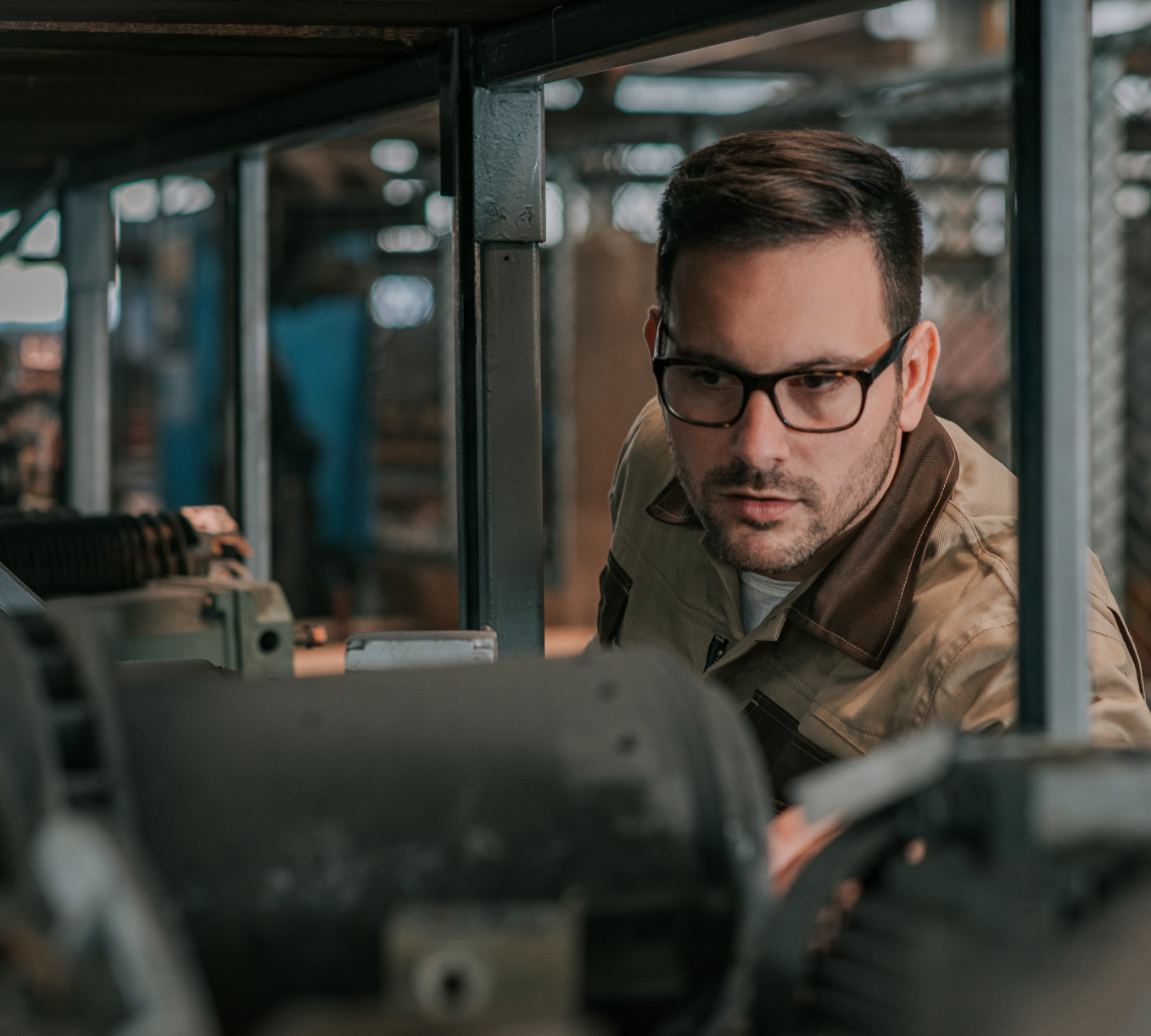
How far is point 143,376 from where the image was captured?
25.5 ft

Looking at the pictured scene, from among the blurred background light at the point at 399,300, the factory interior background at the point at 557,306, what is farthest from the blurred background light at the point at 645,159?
the blurred background light at the point at 399,300

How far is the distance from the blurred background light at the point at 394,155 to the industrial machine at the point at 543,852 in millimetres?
5716

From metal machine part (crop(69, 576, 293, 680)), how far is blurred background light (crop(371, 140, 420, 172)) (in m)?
4.69

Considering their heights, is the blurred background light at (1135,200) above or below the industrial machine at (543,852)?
above

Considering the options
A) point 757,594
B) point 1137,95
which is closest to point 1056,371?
point 757,594

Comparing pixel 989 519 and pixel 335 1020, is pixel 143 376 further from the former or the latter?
pixel 335 1020

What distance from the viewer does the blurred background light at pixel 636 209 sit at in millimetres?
5141

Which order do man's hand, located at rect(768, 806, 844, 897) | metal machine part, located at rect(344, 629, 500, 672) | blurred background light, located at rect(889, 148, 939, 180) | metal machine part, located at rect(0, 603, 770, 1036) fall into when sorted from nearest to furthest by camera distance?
metal machine part, located at rect(0, 603, 770, 1036) < man's hand, located at rect(768, 806, 844, 897) < metal machine part, located at rect(344, 629, 500, 672) < blurred background light, located at rect(889, 148, 939, 180)

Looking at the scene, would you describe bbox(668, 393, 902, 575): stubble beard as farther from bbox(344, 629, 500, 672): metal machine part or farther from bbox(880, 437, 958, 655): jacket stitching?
bbox(344, 629, 500, 672): metal machine part

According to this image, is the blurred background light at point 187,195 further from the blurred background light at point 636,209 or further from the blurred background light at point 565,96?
the blurred background light at point 636,209

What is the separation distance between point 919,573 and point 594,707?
31.2 inches

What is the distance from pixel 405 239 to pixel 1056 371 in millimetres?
6553

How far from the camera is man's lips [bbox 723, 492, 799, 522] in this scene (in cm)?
135

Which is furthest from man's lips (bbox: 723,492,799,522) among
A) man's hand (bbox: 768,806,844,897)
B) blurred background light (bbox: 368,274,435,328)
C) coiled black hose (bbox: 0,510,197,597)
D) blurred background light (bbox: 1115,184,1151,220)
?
blurred background light (bbox: 368,274,435,328)
